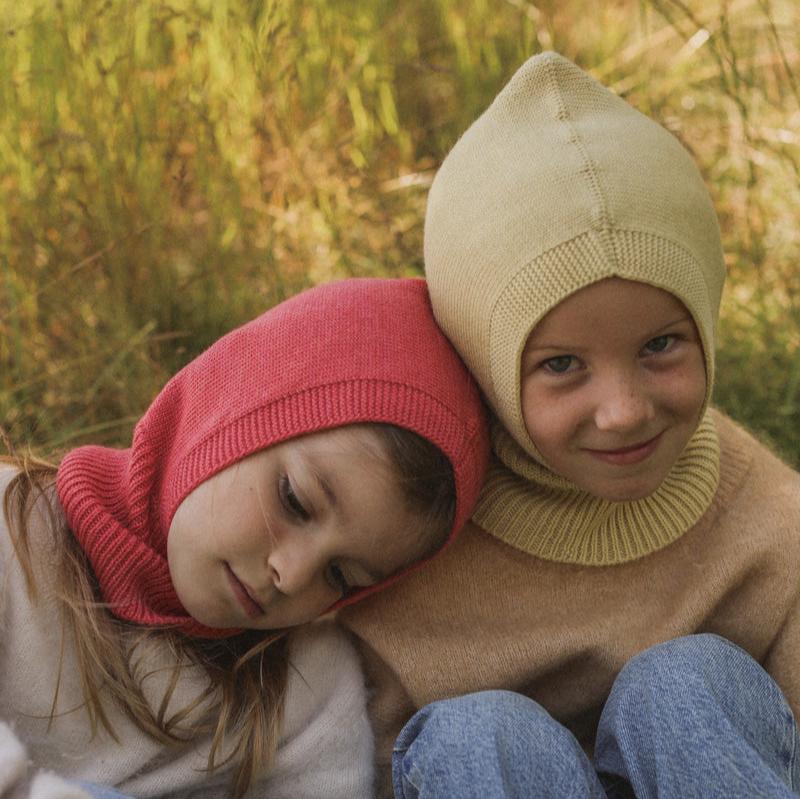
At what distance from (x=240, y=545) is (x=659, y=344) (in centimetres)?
66

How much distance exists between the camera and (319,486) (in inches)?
63.1

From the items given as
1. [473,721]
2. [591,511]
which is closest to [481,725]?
[473,721]

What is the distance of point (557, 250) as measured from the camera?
155 cm

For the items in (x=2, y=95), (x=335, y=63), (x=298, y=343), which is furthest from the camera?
(x=335, y=63)

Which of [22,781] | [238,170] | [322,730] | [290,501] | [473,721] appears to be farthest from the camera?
[238,170]

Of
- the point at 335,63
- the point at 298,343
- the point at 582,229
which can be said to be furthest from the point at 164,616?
the point at 335,63

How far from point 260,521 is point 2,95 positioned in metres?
1.30

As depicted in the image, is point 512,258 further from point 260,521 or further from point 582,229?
point 260,521

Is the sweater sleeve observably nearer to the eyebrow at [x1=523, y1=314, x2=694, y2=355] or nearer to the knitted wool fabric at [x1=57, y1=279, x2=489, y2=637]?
the knitted wool fabric at [x1=57, y1=279, x2=489, y2=637]

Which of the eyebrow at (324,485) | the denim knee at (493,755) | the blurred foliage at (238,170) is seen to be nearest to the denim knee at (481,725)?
the denim knee at (493,755)

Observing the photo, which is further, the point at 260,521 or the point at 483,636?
the point at 483,636

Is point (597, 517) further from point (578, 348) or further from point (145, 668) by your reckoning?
point (145, 668)

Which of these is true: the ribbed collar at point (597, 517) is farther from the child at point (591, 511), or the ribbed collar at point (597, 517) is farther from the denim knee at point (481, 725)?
the denim knee at point (481, 725)

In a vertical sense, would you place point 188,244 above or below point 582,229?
below
